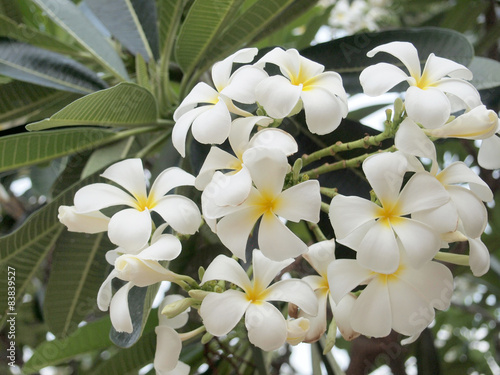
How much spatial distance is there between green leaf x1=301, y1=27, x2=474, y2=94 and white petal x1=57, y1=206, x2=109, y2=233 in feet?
1.52

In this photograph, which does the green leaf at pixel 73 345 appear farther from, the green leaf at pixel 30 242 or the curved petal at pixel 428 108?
the curved petal at pixel 428 108

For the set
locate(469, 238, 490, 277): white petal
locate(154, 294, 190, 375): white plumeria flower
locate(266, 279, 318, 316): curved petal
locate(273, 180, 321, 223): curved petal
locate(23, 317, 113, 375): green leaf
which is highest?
locate(273, 180, 321, 223): curved petal

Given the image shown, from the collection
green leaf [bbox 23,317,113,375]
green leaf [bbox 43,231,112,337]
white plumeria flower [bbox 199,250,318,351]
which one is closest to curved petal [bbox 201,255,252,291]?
white plumeria flower [bbox 199,250,318,351]

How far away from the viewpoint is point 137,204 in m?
0.69

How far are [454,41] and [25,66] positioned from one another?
2.46 ft

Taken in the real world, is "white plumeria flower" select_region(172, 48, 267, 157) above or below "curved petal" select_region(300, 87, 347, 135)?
above

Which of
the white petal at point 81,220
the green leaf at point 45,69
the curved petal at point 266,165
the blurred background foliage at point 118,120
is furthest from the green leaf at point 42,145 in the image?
the curved petal at point 266,165

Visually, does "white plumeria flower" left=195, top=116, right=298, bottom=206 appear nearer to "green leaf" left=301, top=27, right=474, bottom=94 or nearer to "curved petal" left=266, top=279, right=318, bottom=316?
"curved petal" left=266, top=279, right=318, bottom=316

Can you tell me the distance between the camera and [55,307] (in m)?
0.99

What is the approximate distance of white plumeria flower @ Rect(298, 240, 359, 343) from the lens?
24.6 inches

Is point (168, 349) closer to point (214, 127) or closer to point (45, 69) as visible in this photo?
point (214, 127)

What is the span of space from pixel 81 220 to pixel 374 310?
0.35 meters

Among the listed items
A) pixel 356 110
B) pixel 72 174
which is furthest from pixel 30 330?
pixel 356 110

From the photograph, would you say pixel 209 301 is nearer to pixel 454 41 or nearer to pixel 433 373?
pixel 454 41
